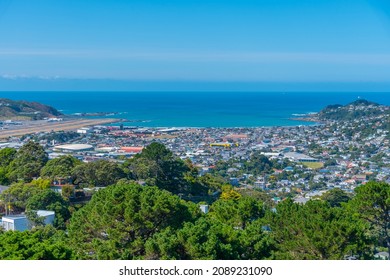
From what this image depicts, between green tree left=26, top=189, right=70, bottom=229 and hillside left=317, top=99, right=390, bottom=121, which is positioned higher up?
green tree left=26, top=189, right=70, bottom=229

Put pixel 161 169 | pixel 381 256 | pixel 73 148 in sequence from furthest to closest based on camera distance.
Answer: pixel 73 148 < pixel 161 169 < pixel 381 256

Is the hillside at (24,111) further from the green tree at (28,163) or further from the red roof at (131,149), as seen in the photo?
the green tree at (28,163)

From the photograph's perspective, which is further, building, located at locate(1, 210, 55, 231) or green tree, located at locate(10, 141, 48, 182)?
green tree, located at locate(10, 141, 48, 182)

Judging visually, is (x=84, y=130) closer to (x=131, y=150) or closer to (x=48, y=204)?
(x=131, y=150)

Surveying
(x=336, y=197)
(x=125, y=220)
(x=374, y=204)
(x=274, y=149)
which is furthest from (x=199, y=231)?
(x=274, y=149)

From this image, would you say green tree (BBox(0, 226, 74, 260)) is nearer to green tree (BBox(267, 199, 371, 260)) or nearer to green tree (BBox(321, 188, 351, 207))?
green tree (BBox(267, 199, 371, 260))

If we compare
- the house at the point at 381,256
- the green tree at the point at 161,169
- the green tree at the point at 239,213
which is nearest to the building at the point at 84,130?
the green tree at the point at 161,169

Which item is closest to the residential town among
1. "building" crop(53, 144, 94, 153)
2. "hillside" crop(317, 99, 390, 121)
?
"building" crop(53, 144, 94, 153)
